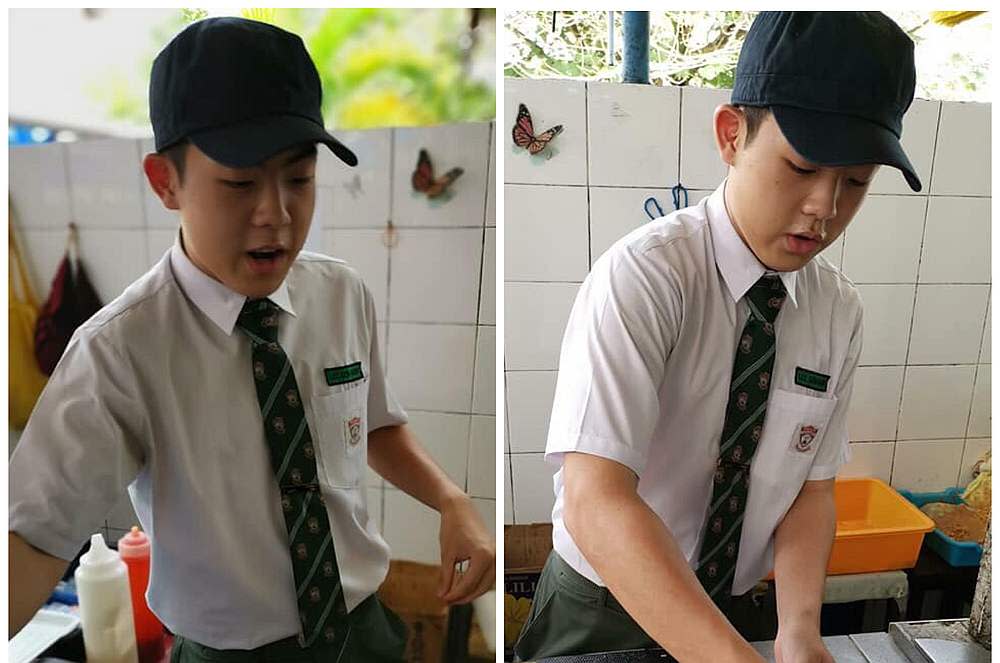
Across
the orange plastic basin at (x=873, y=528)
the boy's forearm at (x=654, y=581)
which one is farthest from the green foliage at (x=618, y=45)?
the orange plastic basin at (x=873, y=528)

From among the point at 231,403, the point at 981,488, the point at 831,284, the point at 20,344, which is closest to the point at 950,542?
the point at 981,488

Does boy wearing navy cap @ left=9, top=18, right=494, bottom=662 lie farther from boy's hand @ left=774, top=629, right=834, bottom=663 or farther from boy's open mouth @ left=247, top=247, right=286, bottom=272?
boy's hand @ left=774, top=629, right=834, bottom=663

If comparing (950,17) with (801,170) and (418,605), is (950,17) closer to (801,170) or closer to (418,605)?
(801,170)

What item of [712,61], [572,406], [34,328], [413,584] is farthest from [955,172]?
[34,328]

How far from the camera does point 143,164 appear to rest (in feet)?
2.55

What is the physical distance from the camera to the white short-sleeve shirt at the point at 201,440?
30.5 inches

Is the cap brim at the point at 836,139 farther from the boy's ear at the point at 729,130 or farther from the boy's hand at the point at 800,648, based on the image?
the boy's hand at the point at 800,648

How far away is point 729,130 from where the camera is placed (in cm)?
98

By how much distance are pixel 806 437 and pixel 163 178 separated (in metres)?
0.88

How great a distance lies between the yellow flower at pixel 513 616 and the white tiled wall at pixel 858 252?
4.8 inches

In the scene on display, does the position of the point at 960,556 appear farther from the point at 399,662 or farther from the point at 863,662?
the point at 399,662

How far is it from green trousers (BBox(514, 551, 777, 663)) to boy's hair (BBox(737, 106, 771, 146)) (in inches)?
25.8

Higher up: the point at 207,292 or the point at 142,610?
the point at 207,292

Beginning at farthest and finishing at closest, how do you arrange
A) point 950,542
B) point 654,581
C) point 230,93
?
1. point 950,542
2. point 654,581
3. point 230,93
